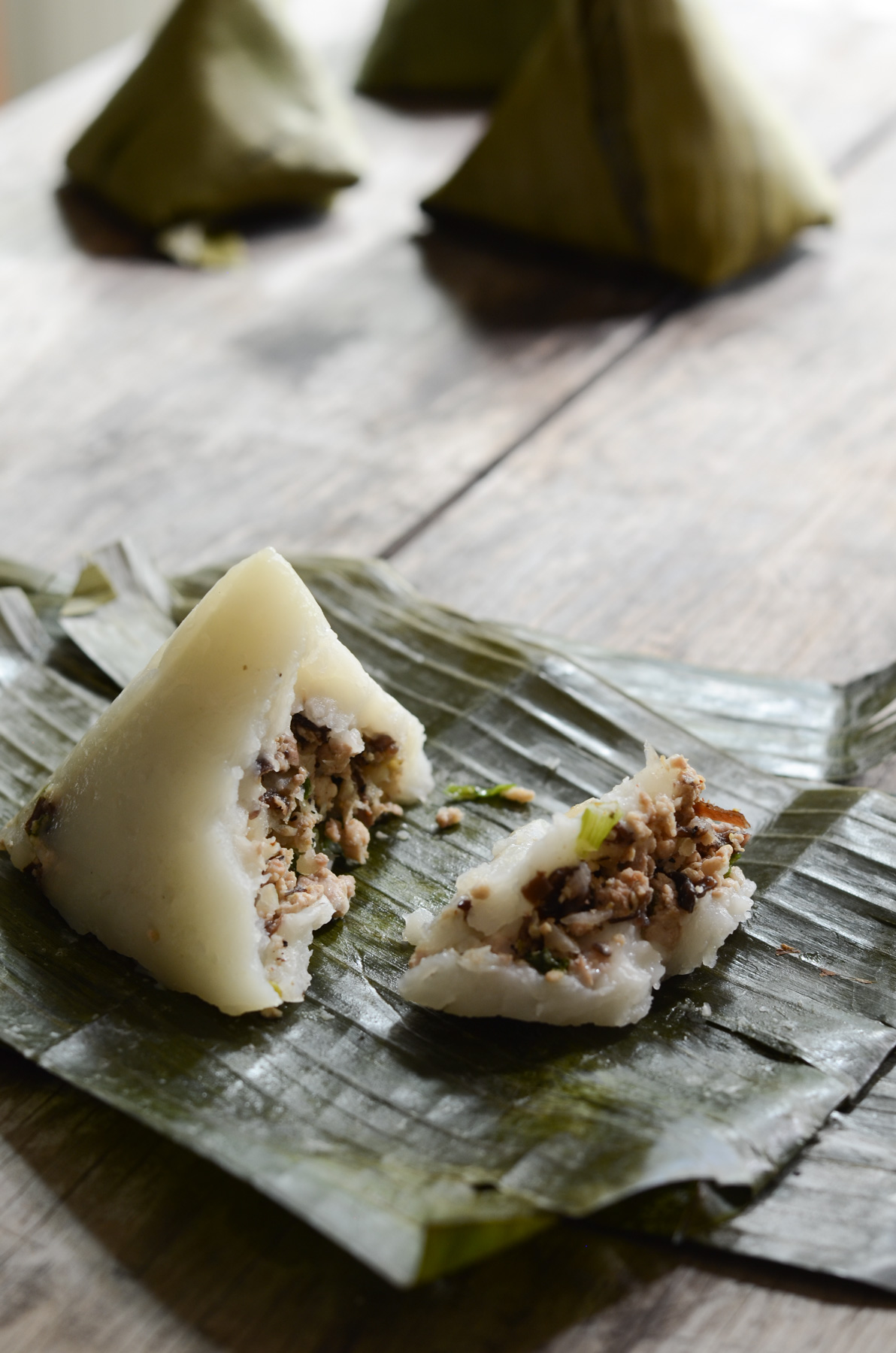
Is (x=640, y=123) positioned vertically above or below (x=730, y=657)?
above

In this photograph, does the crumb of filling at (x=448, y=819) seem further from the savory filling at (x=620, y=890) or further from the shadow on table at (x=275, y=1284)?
the shadow on table at (x=275, y=1284)

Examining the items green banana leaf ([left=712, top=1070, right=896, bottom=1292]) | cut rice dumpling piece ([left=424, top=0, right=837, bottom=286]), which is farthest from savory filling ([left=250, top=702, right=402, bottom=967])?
cut rice dumpling piece ([left=424, top=0, right=837, bottom=286])

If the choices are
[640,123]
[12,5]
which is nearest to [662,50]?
[640,123]

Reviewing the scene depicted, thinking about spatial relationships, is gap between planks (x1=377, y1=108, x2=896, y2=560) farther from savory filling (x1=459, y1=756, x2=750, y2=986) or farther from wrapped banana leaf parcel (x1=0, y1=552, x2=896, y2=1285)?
savory filling (x1=459, y1=756, x2=750, y2=986)

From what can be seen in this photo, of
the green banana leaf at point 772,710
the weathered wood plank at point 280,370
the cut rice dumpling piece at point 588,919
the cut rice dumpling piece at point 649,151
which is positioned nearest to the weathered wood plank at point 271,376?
the weathered wood plank at point 280,370

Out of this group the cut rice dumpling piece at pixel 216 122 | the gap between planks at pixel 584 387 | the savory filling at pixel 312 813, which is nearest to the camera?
the savory filling at pixel 312 813

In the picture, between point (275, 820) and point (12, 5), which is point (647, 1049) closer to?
point (275, 820)
